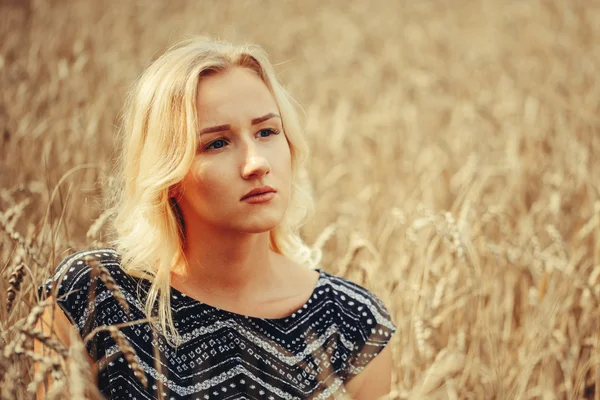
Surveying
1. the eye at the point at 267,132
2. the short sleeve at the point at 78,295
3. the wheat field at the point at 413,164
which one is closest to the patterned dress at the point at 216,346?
the short sleeve at the point at 78,295

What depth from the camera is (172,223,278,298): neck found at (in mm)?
1582

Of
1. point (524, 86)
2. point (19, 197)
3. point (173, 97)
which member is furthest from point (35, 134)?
point (524, 86)

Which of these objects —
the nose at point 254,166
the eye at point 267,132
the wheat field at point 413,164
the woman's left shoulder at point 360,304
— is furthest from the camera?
the wheat field at point 413,164

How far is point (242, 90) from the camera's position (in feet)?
5.07

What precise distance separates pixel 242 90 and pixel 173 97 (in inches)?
6.2

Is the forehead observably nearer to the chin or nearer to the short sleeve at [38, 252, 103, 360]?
the chin

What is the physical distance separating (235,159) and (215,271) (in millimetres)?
288

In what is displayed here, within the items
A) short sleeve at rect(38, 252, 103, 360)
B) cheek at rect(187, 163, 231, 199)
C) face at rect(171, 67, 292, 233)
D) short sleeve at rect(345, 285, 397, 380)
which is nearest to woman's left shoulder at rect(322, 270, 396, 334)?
short sleeve at rect(345, 285, 397, 380)

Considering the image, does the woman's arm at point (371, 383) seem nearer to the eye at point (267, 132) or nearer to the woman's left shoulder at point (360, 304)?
the woman's left shoulder at point (360, 304)

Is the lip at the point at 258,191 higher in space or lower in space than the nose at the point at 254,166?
lower

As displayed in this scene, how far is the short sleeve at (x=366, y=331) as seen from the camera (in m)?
1.63

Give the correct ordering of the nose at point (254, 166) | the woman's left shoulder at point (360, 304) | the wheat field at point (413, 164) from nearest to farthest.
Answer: the nose at point (254, 166) → the woman's left shoulder at point (360, 304) → the wheat field at point (413, 164)

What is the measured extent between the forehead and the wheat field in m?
0.42

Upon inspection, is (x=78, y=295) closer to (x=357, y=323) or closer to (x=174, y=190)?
(x=174, y=190)
